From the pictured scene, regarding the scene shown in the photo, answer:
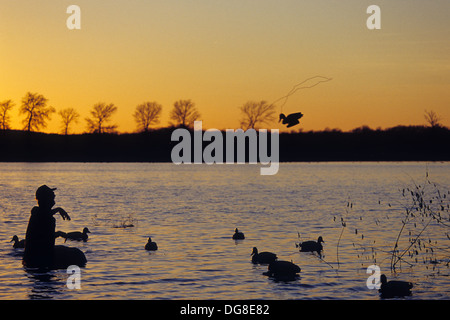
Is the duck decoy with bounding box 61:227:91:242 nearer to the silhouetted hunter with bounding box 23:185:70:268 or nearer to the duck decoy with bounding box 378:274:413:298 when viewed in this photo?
the silhouetted hunter with bounding box 23:185:70:268

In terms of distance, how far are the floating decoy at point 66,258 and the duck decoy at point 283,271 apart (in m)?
5.90

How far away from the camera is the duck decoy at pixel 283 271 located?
60.2 ft

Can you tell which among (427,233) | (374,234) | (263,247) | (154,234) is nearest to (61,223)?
(154,234)

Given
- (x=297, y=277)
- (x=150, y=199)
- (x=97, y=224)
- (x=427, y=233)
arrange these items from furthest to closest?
(x=150, y=199)
(x=97, y=224)
(x=427, y=233)
(x=297, y=277)

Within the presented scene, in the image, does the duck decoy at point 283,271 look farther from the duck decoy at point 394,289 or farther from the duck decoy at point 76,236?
the duck decoy at point 76,236

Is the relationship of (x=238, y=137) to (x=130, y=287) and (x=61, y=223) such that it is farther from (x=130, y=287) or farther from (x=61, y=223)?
(x=130, y=287)

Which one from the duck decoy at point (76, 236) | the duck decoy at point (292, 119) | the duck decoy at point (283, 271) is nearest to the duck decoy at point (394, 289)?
the duck decoy at point (283, 271)

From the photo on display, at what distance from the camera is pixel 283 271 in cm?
1842

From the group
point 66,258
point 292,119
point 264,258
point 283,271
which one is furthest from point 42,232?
point 292,119

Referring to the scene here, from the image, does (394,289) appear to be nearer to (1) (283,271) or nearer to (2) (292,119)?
(1) (283,271)

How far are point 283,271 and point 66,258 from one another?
661cm

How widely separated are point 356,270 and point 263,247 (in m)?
6.31

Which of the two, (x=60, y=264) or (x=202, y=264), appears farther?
(x=202, y=264)
